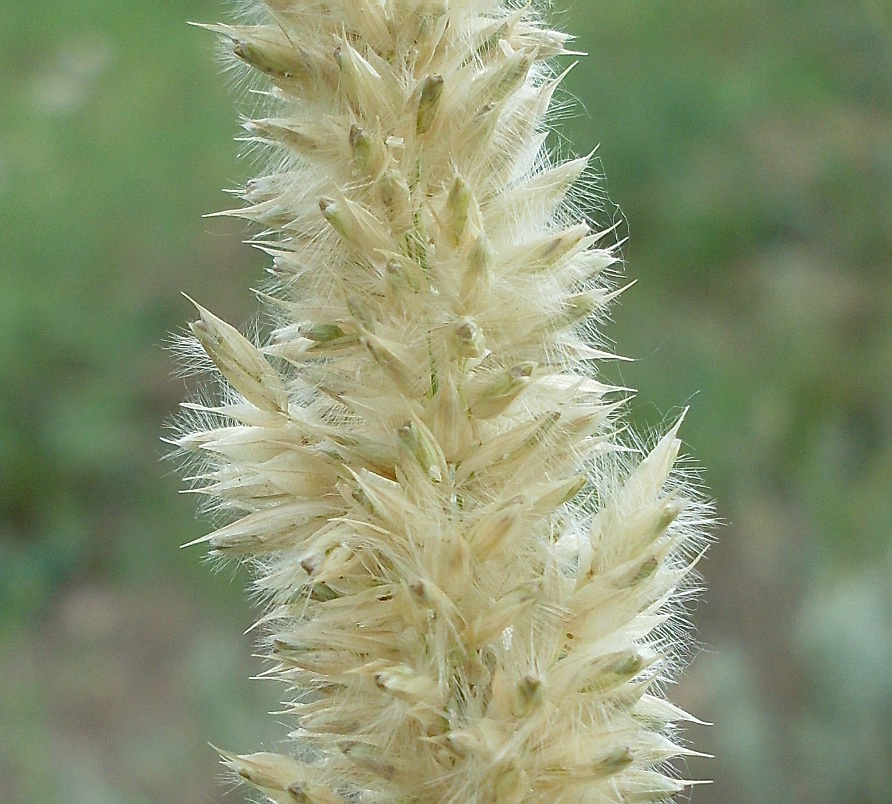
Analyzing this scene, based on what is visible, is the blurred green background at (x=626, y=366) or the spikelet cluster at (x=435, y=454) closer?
the spikelet cluster at (x=435, y=454)

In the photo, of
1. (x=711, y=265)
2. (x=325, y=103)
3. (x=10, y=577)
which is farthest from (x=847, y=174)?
(x=325, y=103)

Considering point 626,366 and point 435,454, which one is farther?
point 626,366

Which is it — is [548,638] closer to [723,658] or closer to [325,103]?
[325,103]

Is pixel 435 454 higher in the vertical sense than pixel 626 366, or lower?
higher

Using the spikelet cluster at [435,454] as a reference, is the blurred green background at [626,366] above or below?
below
